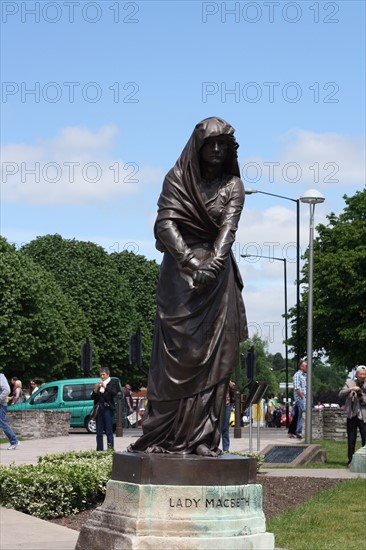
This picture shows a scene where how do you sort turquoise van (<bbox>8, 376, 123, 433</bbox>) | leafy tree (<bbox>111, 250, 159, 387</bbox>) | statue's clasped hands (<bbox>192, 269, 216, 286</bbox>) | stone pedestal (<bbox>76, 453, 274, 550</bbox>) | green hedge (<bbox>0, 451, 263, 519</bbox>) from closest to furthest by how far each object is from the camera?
stone pedestal (<bbox>76, 453, 274, 550</bbox>) → statue's clasped hands (<bbox>192, 269, 216, 286</bbox>) → green hedge (<bbox>0, 451, 263, 519</bbox>) → turquoise van (<bbox>8, 376, 123, 433</bbox>) → leafy tree (<bbox>111, 250, 159, 387</bbox>)

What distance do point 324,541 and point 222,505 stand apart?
3.40 metres

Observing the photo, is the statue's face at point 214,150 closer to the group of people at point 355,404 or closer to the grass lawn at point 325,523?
the grass lawn at point 325,523

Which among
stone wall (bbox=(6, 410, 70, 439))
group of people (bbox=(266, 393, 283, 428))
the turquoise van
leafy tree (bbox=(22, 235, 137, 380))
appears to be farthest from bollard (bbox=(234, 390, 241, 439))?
leafy tree (bbox=(22, 235, 137, 380))

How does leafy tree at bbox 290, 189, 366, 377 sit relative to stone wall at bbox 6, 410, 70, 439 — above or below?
above

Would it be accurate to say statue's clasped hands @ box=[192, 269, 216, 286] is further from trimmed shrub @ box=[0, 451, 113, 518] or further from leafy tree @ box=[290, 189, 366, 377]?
leafy tree @ box=[290, 189, 366, 377]

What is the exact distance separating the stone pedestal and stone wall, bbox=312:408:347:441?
22.4m

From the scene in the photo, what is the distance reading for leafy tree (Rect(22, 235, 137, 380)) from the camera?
226 ft

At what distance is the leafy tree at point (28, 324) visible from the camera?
5616 cm

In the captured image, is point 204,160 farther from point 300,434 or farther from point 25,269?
point 25,269

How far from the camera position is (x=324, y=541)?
11.0m

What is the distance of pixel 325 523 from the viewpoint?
1220 centimetres

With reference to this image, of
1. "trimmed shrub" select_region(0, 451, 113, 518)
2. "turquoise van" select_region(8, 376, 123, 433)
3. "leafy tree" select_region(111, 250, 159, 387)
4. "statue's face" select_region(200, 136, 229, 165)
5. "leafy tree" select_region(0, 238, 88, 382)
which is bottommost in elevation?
"trimmed shrub" select_region(0, 451, 113, 518)

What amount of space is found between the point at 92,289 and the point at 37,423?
3752 centimetres

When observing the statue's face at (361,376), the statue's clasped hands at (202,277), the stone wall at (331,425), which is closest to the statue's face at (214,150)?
the statue's clasped hands at (202,277)
